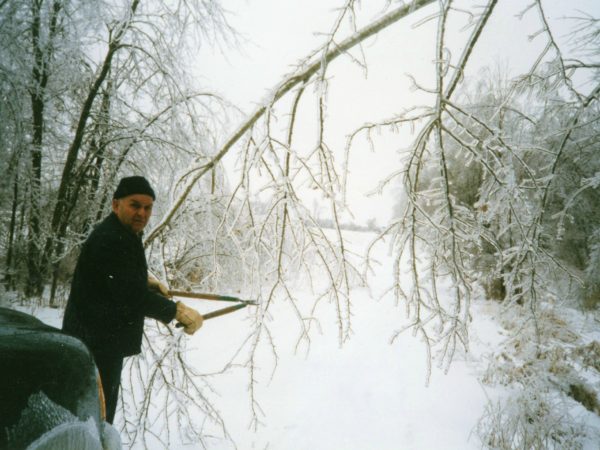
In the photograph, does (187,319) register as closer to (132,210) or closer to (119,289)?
(119,289)

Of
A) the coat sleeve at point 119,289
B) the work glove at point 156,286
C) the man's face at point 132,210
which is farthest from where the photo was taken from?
the work glove at point 156,286

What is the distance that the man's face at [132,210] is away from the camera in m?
2.11

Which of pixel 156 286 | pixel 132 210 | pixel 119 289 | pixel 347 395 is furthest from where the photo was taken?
pixel 347 395

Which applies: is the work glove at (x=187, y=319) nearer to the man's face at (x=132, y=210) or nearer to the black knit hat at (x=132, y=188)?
the man's face at (x=132, y=210)

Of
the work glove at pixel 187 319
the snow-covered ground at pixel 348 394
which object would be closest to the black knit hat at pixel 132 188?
the work glove at pixel 187 319

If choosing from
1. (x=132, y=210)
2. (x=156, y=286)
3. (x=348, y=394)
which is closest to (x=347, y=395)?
(x=348, y=394)

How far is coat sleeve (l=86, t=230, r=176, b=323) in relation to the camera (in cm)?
185

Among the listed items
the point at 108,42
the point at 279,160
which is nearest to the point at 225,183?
the point at 108,42

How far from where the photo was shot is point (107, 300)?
6.12 feet

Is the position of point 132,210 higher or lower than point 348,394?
higher

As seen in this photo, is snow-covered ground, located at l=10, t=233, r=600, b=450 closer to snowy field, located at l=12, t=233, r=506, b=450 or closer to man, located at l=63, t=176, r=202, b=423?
snowy field, located at l=12, t=233, r=506, b=450

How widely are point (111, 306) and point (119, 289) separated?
0.12 m

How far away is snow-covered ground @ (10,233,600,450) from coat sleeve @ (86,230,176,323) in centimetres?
124

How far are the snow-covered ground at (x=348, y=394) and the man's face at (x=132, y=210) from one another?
5.08 feet
